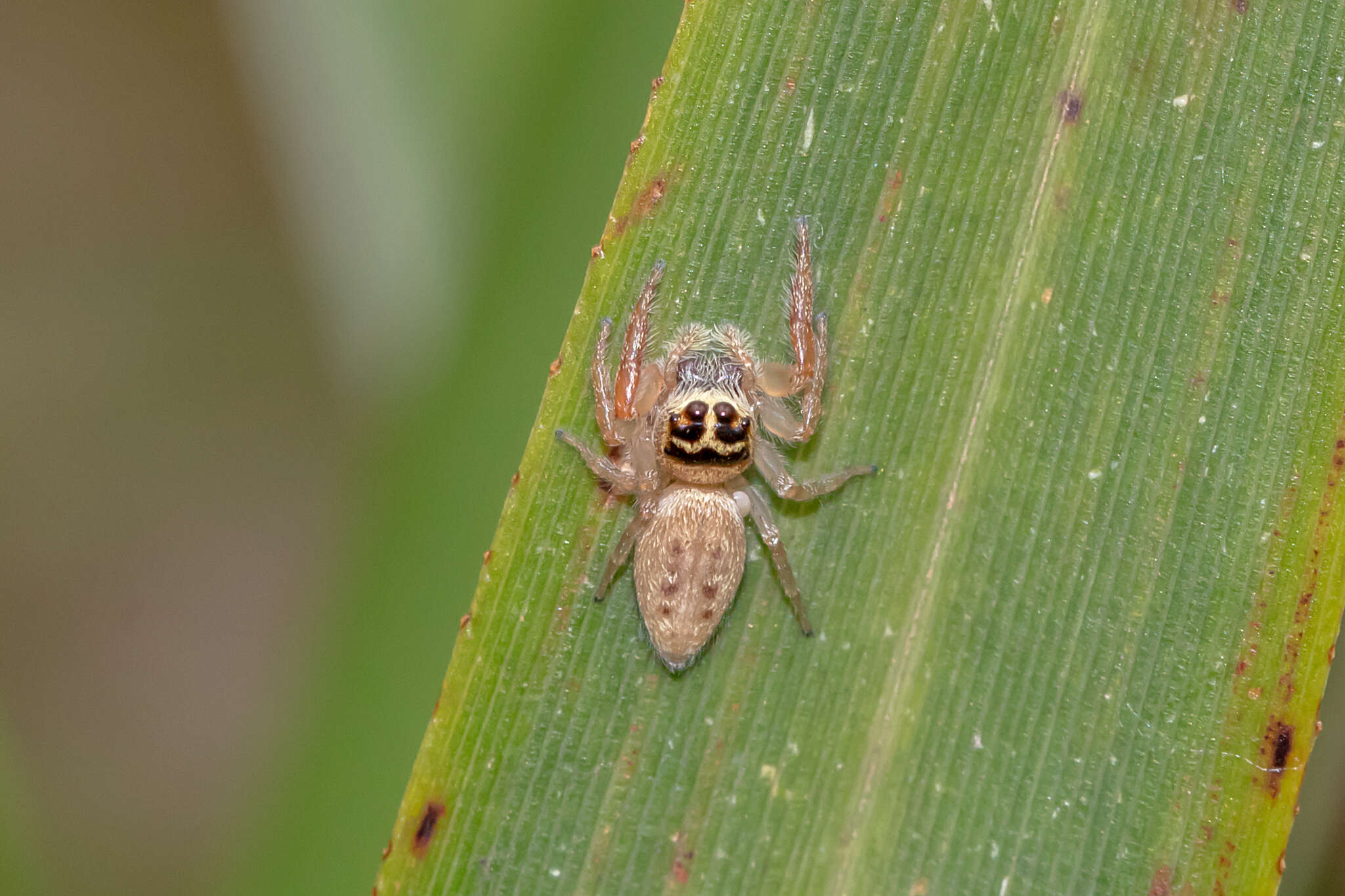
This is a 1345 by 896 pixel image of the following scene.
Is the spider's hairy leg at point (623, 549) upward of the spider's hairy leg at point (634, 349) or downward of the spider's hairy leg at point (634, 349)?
downward

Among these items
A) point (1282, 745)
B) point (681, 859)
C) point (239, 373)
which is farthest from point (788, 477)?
point (239, 373)

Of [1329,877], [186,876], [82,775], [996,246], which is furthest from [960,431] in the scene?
[82,775]

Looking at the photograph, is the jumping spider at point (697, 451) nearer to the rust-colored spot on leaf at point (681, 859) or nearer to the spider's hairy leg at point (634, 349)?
the spider's hairy leg at point (634, 349)

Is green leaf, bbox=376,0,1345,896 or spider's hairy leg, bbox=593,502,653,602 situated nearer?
green leaf, bbox=376,0,1345,896

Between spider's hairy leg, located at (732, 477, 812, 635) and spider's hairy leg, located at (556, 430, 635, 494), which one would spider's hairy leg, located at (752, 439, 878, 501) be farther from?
spider's hairy leg, located at (556, 430, 635, 494)

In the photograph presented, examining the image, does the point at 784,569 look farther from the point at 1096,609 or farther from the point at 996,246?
the point at 996,246

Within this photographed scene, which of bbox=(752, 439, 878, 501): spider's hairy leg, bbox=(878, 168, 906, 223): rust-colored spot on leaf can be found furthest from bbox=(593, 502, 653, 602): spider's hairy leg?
bbox=(878, 168, 906, 223): rust-colored spot on leaf

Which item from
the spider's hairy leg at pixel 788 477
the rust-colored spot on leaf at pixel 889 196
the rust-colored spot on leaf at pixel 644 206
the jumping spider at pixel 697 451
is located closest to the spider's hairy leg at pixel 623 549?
the jumping spider at pixel 697 451
